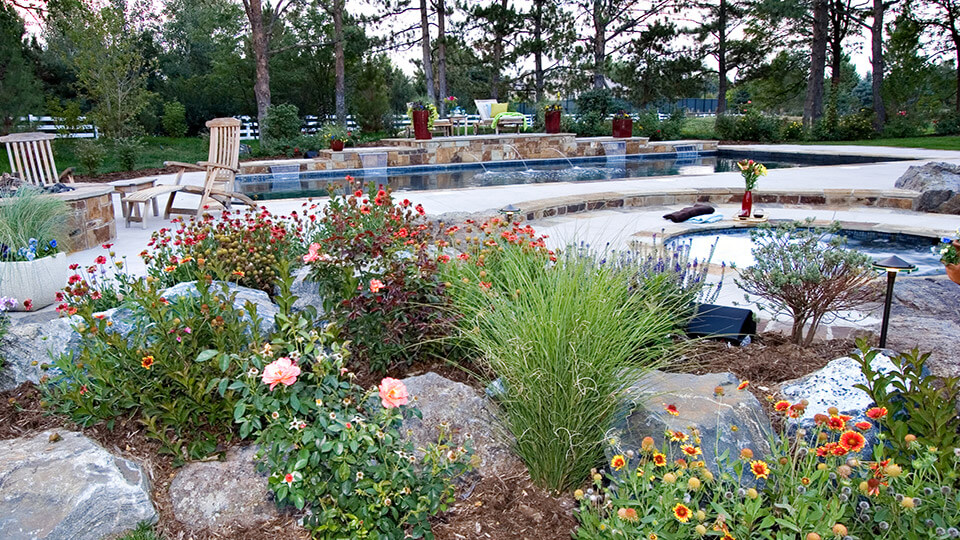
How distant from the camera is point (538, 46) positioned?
21531 millimetres

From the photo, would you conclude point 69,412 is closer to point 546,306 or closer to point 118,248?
point 546,306

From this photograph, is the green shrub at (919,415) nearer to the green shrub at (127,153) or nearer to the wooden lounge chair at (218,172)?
the wooden lounge chair at (218,172)

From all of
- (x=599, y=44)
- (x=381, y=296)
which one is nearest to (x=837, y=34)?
(x=599, y=44)

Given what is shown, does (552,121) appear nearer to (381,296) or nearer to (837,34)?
(837,34)

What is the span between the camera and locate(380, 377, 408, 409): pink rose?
5.79 feet

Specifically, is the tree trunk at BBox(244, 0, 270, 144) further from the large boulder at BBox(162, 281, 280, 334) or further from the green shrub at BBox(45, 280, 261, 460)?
the green shrub at BBox(45, 280, 261, 460)

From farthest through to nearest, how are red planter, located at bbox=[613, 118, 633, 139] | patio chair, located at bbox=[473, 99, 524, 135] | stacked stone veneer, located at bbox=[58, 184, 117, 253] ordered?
patio chair, located at bbox=[473, 99, 524, 135]
red planter, located at bbox=[613, 118, 633, 139]
stacked stone veneer, located at bbox=[58, 184, 117, 253]

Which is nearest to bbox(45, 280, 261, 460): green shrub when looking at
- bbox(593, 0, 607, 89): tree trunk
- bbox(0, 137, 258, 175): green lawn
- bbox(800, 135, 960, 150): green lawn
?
bbox(0, 137, 258, 175): green lawn

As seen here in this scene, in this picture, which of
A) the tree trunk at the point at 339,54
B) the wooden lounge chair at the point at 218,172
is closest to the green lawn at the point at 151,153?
the tree trunk at the point at 339,54

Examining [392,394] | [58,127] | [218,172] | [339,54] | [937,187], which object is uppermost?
[339,54]

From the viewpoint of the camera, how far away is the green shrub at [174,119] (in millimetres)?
19422

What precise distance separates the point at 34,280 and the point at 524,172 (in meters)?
11.0

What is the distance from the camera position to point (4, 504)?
1858mm

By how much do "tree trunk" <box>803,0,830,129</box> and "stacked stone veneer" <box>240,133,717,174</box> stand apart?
17.2 feet
